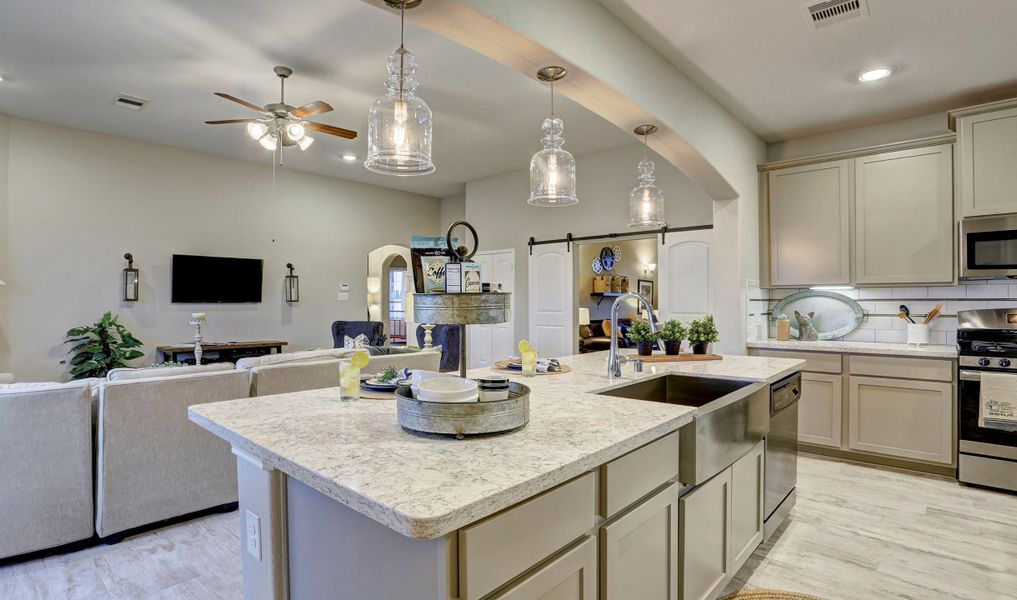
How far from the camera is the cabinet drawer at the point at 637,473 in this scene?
127 cm

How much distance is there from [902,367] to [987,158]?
1483 millimetres

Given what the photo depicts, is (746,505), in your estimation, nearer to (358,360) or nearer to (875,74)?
(358,360)

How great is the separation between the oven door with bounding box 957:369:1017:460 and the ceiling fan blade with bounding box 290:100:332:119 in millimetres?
4625

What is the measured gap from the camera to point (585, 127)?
15.6ft

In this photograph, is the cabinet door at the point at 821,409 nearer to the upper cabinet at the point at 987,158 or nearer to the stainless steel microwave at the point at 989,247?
the stainless steel microwave at the point at 989,247

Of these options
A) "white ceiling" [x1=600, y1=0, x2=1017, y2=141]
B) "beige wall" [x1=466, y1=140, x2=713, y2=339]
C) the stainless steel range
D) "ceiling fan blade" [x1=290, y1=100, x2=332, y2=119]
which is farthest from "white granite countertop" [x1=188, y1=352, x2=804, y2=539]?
"beige wall" [x1=466, y1=140, x2=713, y2=339]

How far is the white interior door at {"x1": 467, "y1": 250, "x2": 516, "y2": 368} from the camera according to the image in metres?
6.33

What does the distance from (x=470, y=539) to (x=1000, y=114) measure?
174 inches

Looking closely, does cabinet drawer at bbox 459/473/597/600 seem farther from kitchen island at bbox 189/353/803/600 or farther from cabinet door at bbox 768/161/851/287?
cabinet door at bbox 768/161/851/287

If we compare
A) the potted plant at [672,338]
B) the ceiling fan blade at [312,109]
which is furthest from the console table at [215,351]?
the potted plant at [672,338]

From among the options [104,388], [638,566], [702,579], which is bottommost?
[702,579]

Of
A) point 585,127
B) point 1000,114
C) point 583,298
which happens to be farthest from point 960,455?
point 583,298

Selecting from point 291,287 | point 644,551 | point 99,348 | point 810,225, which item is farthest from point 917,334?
point 99,348

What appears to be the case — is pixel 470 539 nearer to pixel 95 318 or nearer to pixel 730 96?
pixel 730 96
